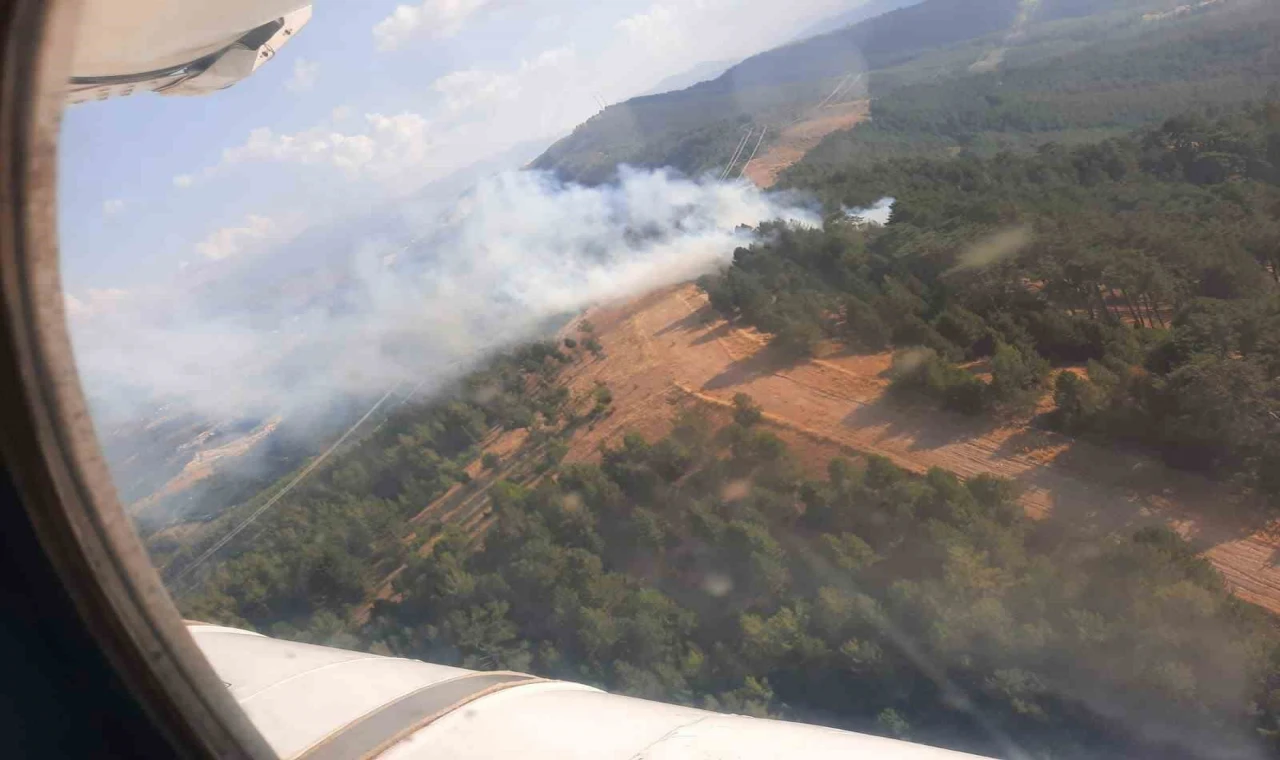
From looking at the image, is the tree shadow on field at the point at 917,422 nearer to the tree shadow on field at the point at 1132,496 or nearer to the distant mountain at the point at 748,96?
the tree shadow on field at the point at 1132,496

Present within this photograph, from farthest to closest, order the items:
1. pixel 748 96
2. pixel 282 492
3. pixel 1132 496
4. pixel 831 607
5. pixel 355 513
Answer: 1. pixel 748 96
2. pixel 282 492
3. pixel 355 513
4. pixel 1132 496
5. pixel 831 607

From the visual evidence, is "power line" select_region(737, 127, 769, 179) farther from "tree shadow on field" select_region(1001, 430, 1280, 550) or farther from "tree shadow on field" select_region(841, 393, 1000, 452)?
"tree shadow on field" select_region(1001, 430, 1280, 550)

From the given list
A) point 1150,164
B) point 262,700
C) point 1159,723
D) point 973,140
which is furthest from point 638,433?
point 973,140

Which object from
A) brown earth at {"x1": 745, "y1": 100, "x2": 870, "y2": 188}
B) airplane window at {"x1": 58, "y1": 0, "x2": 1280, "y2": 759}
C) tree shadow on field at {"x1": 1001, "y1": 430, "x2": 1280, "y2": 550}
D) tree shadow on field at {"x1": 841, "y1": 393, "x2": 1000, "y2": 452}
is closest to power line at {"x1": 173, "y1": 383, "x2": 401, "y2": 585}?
airplane window at {"x1": 58, "y1": 0, "x2": 1280, "y2": 759}

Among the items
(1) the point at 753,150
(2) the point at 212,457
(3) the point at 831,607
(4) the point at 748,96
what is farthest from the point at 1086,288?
(4) the point at 748,96

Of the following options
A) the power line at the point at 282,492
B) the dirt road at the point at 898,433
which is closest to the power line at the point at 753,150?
the dirt road at the point at 898,433

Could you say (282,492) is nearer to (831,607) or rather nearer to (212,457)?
(212,457)
